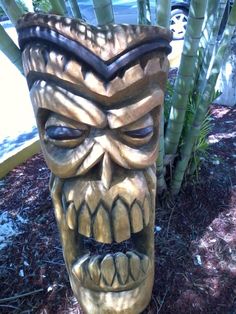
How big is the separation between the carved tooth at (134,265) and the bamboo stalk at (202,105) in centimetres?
104

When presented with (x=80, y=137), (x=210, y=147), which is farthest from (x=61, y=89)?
(x=210, y=147)

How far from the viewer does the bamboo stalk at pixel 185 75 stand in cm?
175

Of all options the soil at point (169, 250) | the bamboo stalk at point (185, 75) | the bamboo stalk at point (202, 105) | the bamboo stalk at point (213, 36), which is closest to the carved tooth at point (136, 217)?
the soil at point (169, 250)

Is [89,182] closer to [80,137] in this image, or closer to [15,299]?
[80,137]

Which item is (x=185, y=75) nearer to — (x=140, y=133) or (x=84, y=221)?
(x=140, y=133)

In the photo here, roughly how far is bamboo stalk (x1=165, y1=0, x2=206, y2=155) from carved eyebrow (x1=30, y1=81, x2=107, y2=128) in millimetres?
859

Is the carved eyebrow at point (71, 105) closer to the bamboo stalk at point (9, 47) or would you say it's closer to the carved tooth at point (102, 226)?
the carved tooth at point (102, 226)

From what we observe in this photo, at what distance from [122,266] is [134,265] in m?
0.06

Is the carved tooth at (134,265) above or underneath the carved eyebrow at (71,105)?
underneath

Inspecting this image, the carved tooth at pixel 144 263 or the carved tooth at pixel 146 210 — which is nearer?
the carved tooth at pixel 146 210

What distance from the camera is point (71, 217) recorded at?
1384 mm

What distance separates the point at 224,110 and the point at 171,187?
211cm

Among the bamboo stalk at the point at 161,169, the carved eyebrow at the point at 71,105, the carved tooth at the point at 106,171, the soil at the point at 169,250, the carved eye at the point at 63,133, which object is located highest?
the carved eyebrow at the point at 71,105

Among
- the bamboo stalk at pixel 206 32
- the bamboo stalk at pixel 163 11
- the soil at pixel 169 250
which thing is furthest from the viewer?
the bamboo stalk at pixel 206 32
